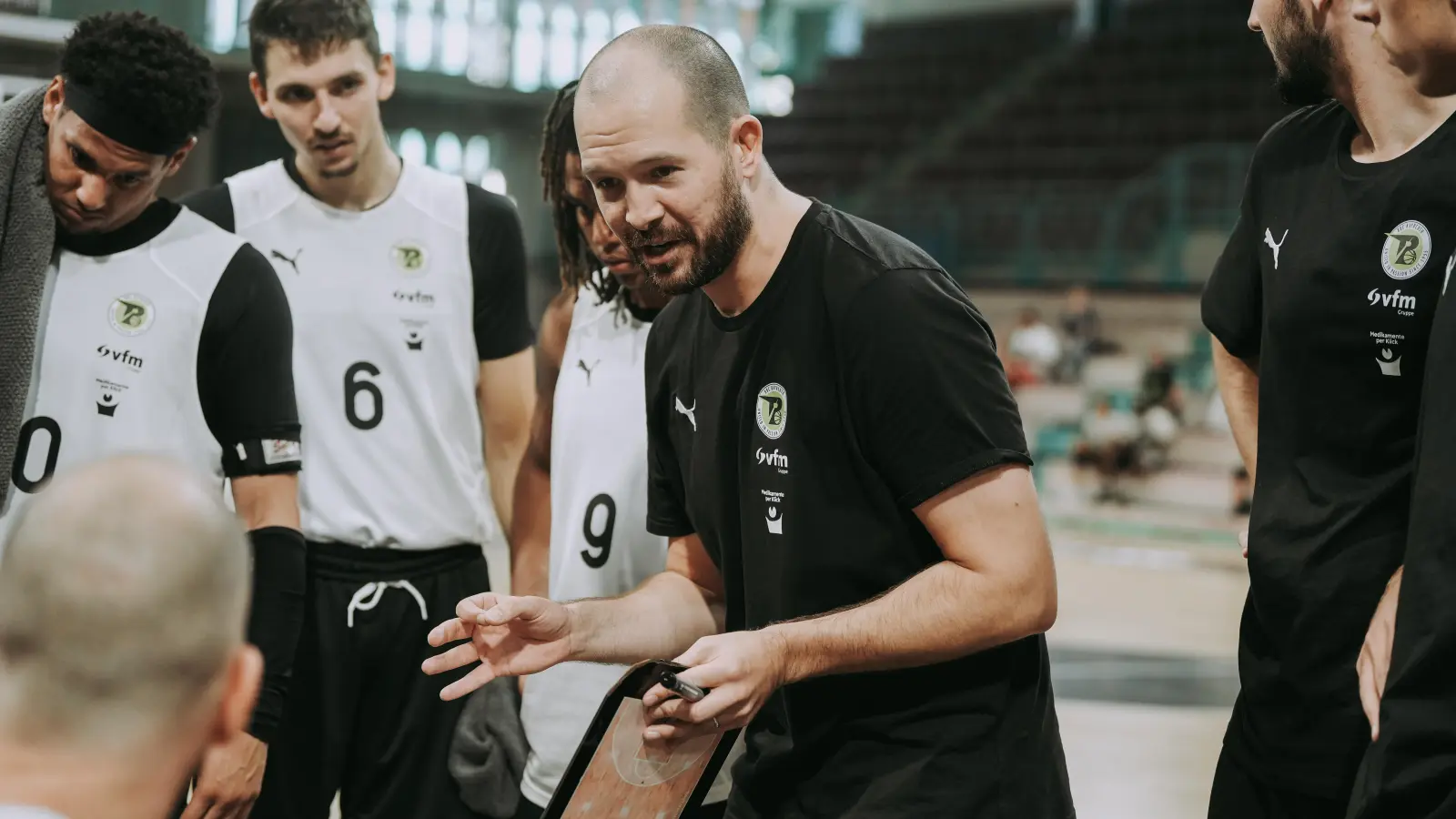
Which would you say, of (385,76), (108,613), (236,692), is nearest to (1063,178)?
(385,76)

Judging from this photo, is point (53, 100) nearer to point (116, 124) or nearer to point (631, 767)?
point (116, 124)

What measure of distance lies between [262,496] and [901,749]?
128 cm

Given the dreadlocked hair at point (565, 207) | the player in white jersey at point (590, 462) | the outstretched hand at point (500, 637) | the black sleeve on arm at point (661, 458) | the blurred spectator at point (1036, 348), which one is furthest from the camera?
the blurred spectator at point (1036, 348)

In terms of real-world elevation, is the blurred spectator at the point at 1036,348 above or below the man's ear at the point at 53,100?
below

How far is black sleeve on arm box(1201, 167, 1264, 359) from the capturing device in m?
2.36

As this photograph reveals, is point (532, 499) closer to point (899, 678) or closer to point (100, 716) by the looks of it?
point (899, 678)

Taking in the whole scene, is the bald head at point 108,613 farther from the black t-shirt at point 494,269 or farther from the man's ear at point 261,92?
the man's ear at point 261,92

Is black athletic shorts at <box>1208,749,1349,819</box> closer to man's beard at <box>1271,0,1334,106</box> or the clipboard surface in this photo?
the clipboard surface

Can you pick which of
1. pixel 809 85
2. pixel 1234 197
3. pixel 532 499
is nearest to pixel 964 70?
pixel 809 85

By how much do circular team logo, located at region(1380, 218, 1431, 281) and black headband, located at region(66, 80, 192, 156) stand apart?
2.00 m

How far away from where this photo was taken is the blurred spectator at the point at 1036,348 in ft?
53.4

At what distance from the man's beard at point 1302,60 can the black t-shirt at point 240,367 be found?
5.89 feet

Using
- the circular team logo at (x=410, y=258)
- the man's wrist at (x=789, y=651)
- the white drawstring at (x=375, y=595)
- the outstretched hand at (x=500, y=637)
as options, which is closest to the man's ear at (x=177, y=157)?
the circular team logo at (x=410, y=258)

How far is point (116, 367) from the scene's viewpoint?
104 inches
